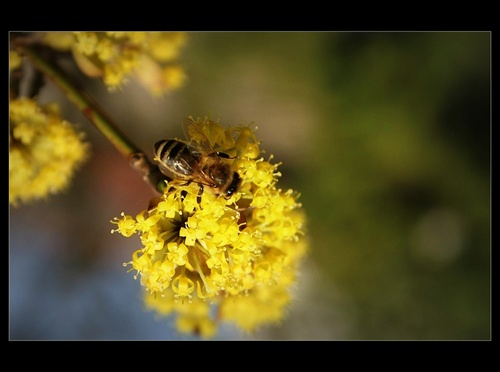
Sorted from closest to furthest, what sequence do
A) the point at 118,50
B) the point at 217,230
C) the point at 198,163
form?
the point at 217,230
the point at 198,163
the point at 118,50

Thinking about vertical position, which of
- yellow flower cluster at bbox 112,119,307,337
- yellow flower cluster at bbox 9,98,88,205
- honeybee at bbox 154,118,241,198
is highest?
yellow flower cluster at bbox 9,98,88,205

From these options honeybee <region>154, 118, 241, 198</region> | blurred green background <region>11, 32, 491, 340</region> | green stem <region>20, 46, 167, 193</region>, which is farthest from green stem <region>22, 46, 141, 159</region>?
blurred green background <region>11, 32, 491, 340</region>

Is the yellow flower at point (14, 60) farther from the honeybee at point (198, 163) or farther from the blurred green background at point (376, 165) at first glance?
the blurred green background at point (376, 165)

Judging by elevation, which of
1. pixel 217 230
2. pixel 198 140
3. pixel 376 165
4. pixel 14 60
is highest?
pixel 376 165

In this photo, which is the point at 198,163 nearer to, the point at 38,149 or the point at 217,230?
the point at 217,230

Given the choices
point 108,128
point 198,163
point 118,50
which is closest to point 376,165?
point 118,50

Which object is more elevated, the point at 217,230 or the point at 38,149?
the point at 38,149

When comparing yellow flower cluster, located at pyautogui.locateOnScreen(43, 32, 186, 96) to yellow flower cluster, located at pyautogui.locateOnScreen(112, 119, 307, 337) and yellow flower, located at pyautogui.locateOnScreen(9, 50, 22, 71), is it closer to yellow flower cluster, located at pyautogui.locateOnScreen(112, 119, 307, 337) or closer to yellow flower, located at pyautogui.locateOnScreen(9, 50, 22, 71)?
yellow flower, located at pyautogui.locateOnScreen(9, 50, 22, 71)
